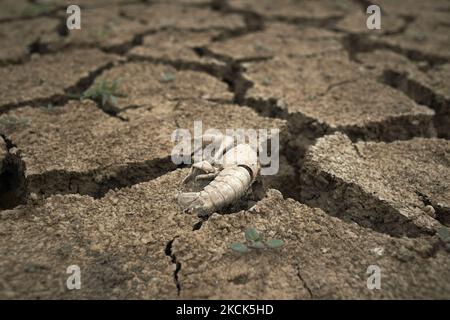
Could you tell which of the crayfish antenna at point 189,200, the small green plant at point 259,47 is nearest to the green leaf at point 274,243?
the crayfish antenna at point 189,200

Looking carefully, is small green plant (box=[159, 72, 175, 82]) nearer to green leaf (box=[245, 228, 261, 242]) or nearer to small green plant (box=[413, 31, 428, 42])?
green leaf (box=[245, 228, 261, 242])

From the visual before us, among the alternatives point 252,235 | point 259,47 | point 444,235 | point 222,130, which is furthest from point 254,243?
point 259,47

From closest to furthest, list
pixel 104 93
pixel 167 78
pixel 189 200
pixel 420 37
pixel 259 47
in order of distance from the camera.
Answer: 1. pixel 189 200
2. pixel 104 93
3. pixel 167 78
4. pixel 259 47
5. pixel 420 37

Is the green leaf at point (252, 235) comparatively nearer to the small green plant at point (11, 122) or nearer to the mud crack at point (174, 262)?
the mud crack at point (174, 262)

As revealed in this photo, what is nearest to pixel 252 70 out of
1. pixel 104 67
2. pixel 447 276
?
pixel 104 67

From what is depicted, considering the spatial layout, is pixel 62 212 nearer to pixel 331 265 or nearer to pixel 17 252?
pixel 17 252

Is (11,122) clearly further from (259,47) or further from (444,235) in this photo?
(444,235)
